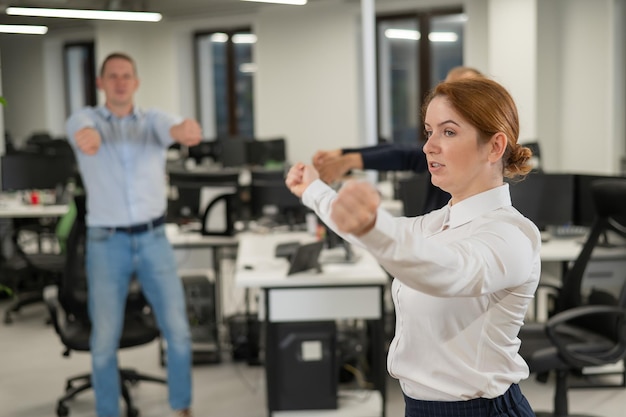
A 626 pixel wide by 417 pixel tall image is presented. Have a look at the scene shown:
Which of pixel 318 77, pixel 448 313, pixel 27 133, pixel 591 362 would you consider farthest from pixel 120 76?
pixel 27 133

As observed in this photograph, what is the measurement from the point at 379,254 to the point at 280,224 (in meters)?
4.75

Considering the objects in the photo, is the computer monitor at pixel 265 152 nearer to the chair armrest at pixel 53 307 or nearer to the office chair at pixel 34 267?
the office chair at pixel 34 267

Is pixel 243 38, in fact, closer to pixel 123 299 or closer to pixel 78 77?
pixel 78 77

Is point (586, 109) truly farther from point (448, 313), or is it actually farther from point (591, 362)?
point (448, 313)

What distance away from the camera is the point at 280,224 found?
19.7 ft

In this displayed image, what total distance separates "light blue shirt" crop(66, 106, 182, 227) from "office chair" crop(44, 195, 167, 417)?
0.22 meters

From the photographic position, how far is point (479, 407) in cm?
168

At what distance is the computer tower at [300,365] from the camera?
399cm

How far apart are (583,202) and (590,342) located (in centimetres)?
143

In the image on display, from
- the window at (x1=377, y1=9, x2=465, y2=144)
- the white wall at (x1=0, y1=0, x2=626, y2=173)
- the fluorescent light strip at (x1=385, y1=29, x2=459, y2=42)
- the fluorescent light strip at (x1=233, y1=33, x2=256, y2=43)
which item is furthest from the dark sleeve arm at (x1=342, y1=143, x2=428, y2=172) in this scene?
the fluorescent light strip at (x1=233, y1=33, x2=256, y2=43)

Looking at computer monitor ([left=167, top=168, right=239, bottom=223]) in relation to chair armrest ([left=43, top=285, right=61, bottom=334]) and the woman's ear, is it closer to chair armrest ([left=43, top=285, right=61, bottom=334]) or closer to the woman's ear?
chair armrest ([left=43, top=285, right=61, bottom=334])

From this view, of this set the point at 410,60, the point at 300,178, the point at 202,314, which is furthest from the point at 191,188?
the point at 410,60

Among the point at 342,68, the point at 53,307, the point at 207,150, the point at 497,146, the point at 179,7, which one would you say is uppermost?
the point at 179,7

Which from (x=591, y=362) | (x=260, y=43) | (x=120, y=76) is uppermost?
(x=260, y=43)
